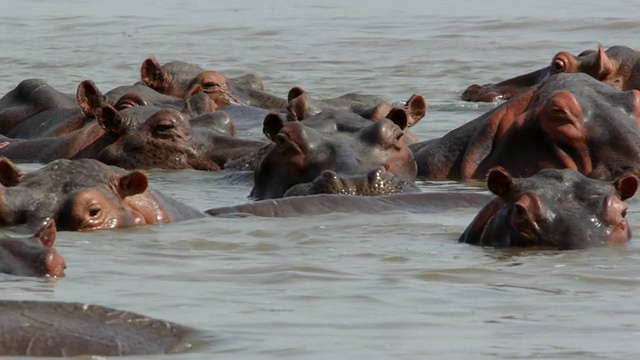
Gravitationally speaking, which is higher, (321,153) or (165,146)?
(321,153)

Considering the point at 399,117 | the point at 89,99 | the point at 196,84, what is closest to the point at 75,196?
the point at 399,117

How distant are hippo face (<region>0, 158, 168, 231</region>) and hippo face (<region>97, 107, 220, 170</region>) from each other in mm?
3341

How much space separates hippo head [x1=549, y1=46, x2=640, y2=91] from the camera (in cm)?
1145

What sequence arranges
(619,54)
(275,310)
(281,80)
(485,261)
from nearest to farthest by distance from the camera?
(275,310) < (485,261) < (619,54) < (281,80)

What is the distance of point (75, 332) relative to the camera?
4723 millimetres

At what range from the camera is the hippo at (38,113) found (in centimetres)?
1279

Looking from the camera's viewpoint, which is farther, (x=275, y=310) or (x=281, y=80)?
(x=281, y=80)

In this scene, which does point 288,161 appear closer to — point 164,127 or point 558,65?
point 164,127

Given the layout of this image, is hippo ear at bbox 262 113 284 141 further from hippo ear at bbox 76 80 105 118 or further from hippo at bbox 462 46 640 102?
hippo ear at bbox 76 80 105 118

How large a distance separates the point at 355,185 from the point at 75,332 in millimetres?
3796

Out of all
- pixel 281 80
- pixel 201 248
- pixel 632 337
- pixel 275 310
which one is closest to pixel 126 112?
pixel 201 248

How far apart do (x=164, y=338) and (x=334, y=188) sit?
11.2 ft

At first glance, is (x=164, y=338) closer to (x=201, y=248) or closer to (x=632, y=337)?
(x=632, y=337)

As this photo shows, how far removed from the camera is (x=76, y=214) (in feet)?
24.4
